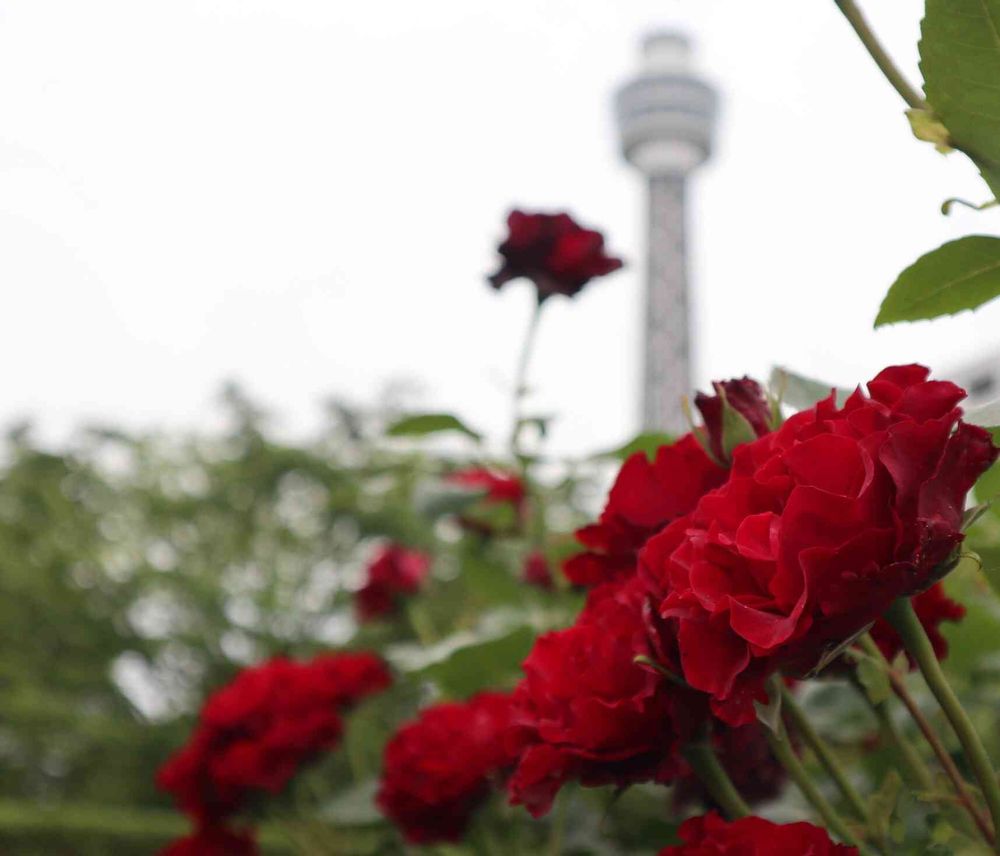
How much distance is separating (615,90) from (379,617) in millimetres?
13174

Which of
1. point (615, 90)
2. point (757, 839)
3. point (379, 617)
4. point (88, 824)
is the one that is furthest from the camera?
point (615, 90)

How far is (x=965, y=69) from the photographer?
0.26 m

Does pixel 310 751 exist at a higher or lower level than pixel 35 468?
lower

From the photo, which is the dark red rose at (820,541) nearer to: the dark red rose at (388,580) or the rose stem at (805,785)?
the rose stem at (805,785)

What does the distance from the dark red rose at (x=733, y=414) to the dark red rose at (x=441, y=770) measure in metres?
0.24

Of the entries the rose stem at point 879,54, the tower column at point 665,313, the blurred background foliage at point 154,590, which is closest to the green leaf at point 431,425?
the rose stem at point 879,54

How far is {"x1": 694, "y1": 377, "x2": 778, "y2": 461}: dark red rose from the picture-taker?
296 mm

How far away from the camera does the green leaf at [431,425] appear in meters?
0.61

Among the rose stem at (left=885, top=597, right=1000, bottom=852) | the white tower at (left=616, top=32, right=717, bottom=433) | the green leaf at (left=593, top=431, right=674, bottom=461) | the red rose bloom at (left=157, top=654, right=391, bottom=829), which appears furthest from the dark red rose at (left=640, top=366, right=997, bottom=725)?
the white tower at (left=616, top=32, right=717, bottom=433)

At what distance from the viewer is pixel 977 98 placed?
26 cm

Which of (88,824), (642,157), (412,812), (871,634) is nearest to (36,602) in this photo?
(88,824)

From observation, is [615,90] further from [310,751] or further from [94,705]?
[310,751]

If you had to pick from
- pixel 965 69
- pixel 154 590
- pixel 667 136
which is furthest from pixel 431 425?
pixel 667 136

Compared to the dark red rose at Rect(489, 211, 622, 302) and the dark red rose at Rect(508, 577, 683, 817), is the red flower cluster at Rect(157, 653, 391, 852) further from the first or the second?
the dark red rose at Rect(508, 577, 683, 817)
